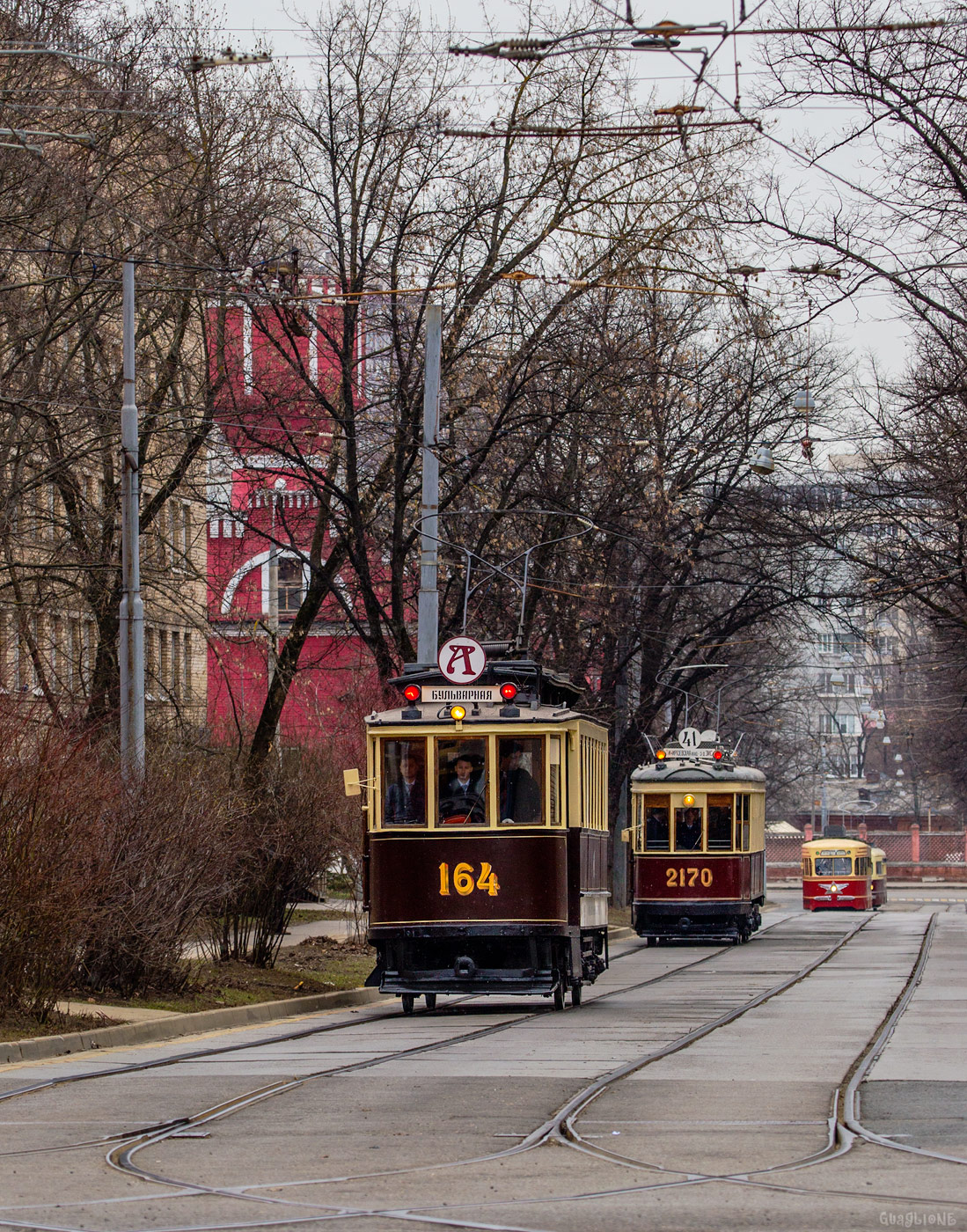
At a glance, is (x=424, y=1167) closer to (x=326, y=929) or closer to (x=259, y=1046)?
(x=259, y=1046)

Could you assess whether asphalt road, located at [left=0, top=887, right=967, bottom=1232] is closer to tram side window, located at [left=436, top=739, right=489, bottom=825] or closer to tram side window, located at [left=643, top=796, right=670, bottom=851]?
tram side window, located at [left=436, top=739, right=489, bottom=825]

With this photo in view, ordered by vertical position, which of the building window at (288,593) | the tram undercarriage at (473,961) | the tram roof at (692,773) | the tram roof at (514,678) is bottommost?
the tram undercarriage at (473,961)

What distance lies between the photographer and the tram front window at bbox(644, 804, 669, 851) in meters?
33.0

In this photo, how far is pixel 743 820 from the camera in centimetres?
3334

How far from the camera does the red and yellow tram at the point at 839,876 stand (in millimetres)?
61250

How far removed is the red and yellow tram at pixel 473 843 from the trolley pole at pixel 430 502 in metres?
5.77

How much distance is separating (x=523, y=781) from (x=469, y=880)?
1022 mm

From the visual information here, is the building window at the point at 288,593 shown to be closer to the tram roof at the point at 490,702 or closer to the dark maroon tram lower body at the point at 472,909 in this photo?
the tram roof at the point at 490,702

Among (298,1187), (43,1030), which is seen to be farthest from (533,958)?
(298,1187)

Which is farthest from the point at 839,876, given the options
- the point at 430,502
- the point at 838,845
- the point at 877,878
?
the point at 430,502

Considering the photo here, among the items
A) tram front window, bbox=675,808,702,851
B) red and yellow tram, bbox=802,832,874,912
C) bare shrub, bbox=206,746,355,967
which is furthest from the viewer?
red and yellow tram, bbox=802,832,874,912

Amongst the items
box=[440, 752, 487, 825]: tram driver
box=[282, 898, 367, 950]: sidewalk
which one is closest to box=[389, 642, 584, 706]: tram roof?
box=[440, 752, 487, 825]: tram driver

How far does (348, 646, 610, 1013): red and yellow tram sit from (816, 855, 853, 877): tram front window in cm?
4460

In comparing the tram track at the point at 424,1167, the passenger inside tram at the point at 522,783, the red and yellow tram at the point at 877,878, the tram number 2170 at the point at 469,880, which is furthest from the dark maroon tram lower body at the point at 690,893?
the red and yellow tram at the point at 877,878
